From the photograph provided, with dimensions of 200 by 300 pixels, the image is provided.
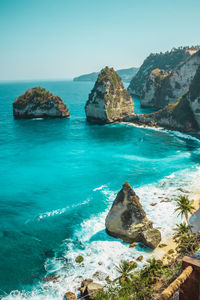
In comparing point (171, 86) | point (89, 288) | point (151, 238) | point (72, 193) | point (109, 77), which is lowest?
point (89, 288)

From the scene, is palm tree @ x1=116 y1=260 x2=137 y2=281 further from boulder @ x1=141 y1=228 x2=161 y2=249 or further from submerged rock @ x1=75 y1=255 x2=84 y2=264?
submerged rock @ x1=75 y1=255 x2=84 y2=264

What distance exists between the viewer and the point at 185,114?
10025 centimetres

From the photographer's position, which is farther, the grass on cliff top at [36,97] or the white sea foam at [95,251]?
the grass on cliff top at [36,97]

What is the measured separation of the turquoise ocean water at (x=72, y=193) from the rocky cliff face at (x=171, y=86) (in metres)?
54.1

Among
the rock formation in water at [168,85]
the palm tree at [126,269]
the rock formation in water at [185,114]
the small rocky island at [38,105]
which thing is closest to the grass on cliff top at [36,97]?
the small rocky island at [38,105]

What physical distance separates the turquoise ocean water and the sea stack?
18.8m

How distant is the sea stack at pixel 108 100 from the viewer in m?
116

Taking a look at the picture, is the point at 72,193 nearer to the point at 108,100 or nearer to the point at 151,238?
the point at 151,238

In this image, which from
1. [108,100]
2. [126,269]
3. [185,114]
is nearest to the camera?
[126,269]

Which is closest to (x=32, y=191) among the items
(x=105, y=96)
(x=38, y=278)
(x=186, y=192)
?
(x=38, y=278)

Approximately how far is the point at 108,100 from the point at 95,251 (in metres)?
89.1

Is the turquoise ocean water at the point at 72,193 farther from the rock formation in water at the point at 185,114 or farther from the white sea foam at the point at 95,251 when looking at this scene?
Answer: the rock formation in water at the point at 185,114

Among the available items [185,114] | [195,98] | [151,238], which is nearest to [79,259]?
[151,238]

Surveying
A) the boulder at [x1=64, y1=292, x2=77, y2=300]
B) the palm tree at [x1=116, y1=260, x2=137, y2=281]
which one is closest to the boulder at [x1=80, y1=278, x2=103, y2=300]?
the boulder at [x1=64, y1=292, x2=77, y2=300]
